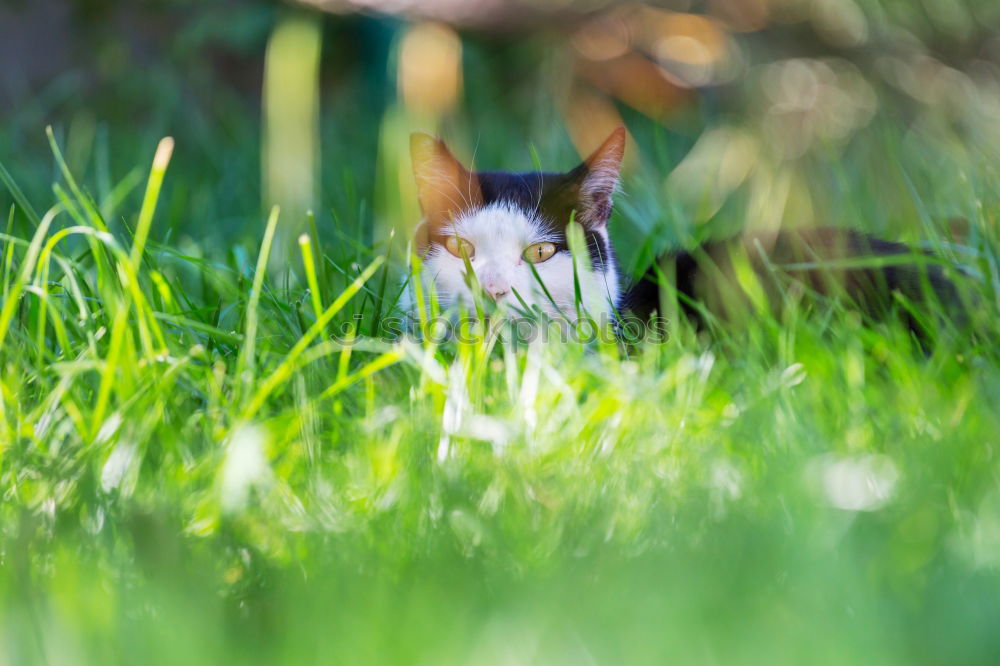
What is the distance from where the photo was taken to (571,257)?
1587 millimetres

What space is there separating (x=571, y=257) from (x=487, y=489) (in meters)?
0.72

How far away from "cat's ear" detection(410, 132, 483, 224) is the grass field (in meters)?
0.31

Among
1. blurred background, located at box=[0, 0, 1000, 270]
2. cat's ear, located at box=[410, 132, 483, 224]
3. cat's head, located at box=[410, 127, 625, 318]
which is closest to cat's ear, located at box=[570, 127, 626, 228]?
cat's head, located at box=[410, 127, 625, 318]

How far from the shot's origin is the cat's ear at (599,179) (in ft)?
5.19

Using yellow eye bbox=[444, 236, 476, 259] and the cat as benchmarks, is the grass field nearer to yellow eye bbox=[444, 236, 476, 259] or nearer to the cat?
the cat

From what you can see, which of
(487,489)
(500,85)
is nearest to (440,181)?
(487,489)

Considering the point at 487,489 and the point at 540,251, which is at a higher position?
the point at 487,489

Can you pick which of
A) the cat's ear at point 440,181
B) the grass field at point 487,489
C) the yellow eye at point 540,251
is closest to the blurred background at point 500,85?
the cat's ear at point 440,181

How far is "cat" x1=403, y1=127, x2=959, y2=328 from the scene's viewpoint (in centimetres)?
150

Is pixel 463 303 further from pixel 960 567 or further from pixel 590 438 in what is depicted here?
pixel 960 567

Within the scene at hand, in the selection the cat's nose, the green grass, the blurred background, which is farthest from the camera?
the blurred background

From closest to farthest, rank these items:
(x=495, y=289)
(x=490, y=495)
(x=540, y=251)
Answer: (x=490, y=495) → (x=495, y=289) → (x=540, y=251)

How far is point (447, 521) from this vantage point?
2.89 ft

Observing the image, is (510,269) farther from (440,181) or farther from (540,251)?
(440,181)
